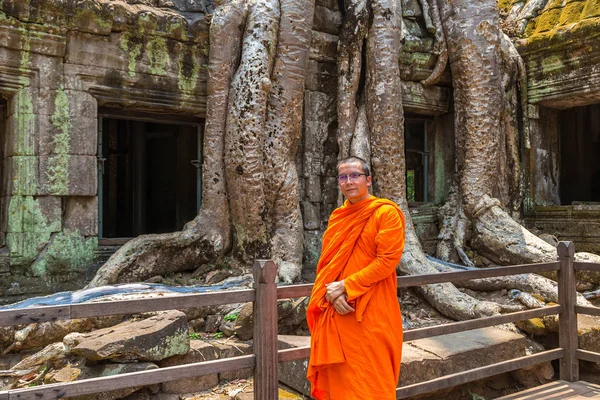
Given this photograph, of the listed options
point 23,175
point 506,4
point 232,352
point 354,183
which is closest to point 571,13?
point 506,4

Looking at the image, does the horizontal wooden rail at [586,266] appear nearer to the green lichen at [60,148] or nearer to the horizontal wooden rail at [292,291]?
the horizontal wooden rail at [292,291]

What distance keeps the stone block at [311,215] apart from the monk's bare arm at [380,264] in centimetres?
342

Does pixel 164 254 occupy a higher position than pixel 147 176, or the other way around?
pixel 147 176


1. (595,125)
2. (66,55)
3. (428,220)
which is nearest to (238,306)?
(66,55)

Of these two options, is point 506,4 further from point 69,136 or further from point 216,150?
point 69,136

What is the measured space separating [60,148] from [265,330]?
300 centimetres

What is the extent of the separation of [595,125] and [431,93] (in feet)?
17.1

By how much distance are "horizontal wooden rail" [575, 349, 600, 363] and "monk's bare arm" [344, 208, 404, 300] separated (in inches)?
82.3

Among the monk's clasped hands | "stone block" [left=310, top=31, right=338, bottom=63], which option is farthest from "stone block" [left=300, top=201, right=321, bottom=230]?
the monk's clasped hands

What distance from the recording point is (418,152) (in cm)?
702

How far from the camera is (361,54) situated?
18.5 ft

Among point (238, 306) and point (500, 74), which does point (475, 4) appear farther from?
point (238, 306)

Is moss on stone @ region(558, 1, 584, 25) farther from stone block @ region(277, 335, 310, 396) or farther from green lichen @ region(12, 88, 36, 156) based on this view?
green lichen @ region(12, 88, 36, 156)

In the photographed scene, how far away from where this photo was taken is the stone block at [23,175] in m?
4.40
